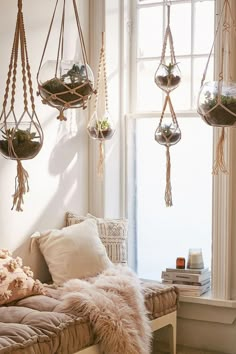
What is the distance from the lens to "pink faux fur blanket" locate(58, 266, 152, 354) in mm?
3621

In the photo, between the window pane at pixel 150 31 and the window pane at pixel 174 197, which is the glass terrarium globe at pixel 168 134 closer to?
the window pane at pixel 174 197

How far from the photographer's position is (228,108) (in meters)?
3.12

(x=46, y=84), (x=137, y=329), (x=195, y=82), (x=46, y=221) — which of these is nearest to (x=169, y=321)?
(x=137, y=329)

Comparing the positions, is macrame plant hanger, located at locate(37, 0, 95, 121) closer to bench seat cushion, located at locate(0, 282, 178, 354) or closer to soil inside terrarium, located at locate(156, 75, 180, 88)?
soil inside terrarium, located at locate(156, 75, 180, 88)

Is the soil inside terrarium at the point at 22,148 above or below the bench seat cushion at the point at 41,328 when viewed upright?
above

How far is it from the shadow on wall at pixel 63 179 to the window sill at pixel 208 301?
982 mm

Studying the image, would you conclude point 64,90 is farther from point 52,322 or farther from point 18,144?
point 52,322

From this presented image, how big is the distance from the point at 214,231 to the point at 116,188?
846 mm

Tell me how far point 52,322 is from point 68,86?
48.8 inches

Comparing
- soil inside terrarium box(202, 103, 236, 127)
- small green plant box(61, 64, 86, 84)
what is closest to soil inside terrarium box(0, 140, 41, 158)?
small green plant box(61, 64, 86, 84)

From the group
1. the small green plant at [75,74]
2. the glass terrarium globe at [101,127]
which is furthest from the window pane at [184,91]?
the small green plant at [75,74]

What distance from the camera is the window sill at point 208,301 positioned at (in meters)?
4.50

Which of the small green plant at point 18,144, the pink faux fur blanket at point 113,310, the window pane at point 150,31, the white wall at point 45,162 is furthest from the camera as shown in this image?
the window pane at point 150,31

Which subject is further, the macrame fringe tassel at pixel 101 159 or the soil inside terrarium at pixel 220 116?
the macrame fringe tassel at pixel 101 159
